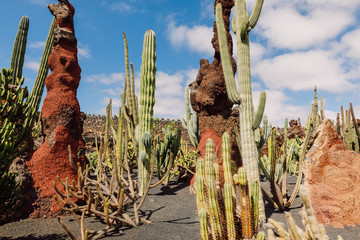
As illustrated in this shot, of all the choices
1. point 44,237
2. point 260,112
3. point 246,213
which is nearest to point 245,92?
point 260,112

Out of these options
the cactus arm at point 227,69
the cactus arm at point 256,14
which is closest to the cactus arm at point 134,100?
the cactus arm at point 227,69

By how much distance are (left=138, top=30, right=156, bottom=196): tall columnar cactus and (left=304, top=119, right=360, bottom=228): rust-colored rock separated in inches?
124

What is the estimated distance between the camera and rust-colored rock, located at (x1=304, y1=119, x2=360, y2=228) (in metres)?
3.86

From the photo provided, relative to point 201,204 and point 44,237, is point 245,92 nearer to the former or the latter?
point 201,204

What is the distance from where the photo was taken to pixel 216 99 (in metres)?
5.90

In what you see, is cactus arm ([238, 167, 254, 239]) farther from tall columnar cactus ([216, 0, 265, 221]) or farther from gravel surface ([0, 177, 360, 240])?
tall columnar cactus ([216, 0, 265, 221])

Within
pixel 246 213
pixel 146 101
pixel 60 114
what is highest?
pixel 146 101

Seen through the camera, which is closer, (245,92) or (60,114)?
(245,92)

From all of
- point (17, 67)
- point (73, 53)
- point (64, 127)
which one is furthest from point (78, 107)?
point (17, 67)

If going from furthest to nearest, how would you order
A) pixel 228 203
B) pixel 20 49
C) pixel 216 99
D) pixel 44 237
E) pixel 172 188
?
pixel 20 49
pixel 172 188
pixel 216 99
pixel 44 237
pixel 228 203

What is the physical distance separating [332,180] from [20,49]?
352 inches

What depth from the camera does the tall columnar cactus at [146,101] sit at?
543 cm

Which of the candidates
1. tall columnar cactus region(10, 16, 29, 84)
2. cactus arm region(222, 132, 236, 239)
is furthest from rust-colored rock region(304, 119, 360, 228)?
tall columnar cactus region(10, 16, 29, 84)

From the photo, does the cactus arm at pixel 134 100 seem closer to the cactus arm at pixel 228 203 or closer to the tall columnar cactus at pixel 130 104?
the tall columnar cactus at pixel 130 104
